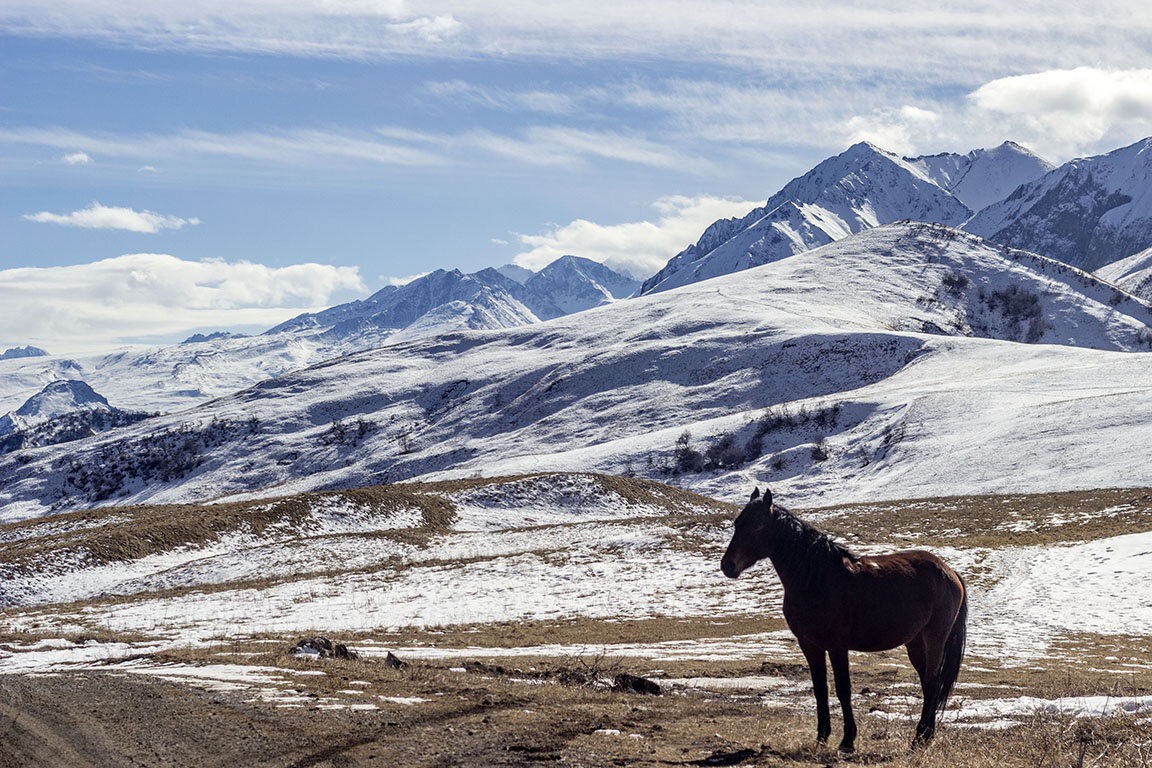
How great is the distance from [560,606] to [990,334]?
157 metres

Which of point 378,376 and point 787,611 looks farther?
point 378,376

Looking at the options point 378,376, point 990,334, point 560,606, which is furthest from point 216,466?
point 990,334

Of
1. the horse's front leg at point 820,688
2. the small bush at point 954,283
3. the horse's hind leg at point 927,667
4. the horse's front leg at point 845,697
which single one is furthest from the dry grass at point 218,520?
the small bush at point 954,283

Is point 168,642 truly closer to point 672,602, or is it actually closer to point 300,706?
point 300,706

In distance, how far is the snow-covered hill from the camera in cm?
7250

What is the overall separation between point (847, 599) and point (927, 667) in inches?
58.9

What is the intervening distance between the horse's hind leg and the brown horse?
1cm

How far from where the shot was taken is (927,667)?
10.5 metres

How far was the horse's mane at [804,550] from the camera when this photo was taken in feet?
33.6

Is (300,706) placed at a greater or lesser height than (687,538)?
greater

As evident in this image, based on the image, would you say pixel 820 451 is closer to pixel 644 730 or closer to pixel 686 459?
pixel 686 459

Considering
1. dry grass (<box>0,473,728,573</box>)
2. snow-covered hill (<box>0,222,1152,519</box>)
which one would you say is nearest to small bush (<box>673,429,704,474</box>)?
snow-covered hill (<box>0,222,1152,519</box>)

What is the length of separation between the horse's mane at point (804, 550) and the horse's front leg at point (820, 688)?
2.83 feet

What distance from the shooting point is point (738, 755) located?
30.6ft
